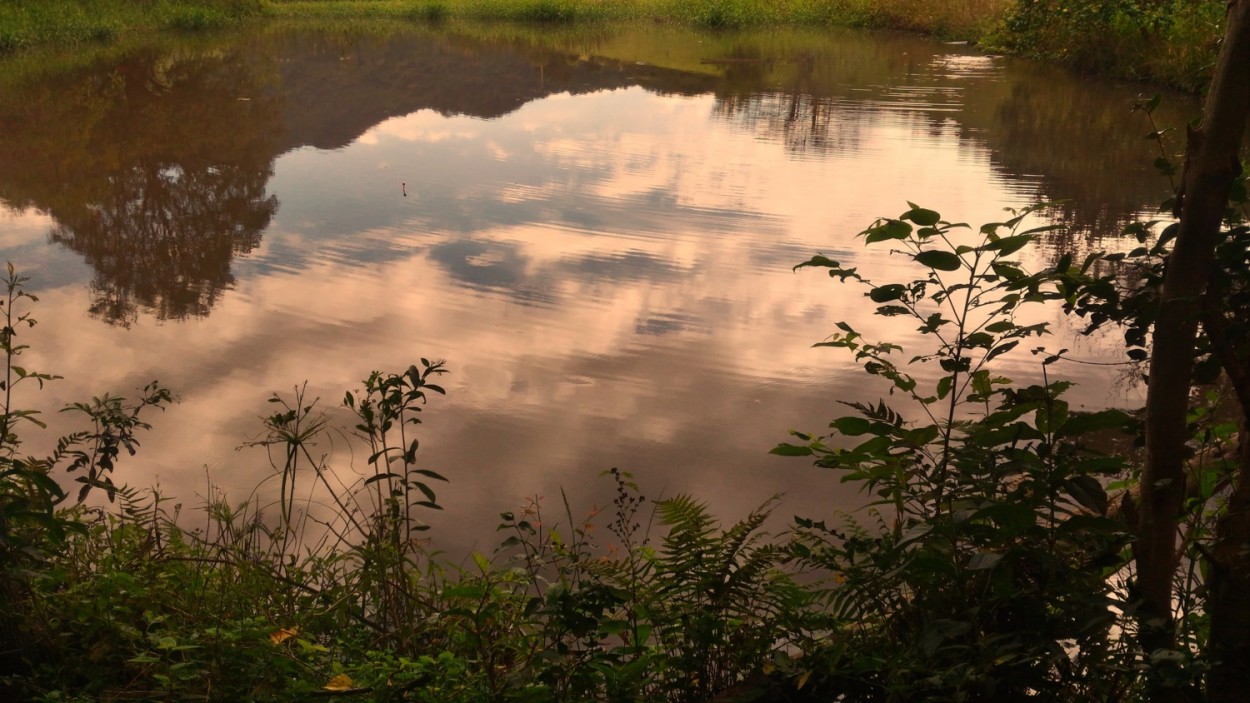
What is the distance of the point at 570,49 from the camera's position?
1889cm

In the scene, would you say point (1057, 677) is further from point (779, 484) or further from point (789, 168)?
point (789, 168)

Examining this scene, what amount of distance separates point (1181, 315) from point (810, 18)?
24723 mm

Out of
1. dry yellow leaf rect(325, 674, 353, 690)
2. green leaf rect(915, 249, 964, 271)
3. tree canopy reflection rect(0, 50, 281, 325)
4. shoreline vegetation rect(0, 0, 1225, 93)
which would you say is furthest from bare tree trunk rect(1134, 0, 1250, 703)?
shoreline vegetation rect(0, 0, 1225, 93)

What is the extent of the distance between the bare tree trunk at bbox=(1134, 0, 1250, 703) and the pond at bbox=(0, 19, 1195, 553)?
5.38 ft

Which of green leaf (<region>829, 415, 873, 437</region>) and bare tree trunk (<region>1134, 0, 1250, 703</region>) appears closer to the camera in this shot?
bare tree trunk (<region>1134, 0, 1250, 703</region>)

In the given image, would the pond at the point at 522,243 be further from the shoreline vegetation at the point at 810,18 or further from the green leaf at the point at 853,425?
the green leaf at the point at 853,425

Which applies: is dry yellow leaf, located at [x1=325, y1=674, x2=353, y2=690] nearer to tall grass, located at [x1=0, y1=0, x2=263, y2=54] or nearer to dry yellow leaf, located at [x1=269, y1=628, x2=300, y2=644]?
dry yellow leaf, located at [x1=269, y1=628, x2=300, y2=644]

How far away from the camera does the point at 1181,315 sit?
1.77m

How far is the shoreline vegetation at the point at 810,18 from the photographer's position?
531 inches

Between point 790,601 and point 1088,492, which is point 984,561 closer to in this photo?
point 1088,492

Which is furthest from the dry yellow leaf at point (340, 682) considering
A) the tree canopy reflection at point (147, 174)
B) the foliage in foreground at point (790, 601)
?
the tree canopy reflection at point (147, 174)

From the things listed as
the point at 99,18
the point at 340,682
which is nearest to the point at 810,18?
the point at 99,18

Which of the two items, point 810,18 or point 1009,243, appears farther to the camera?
point 810,18

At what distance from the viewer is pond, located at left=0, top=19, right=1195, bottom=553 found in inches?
155
